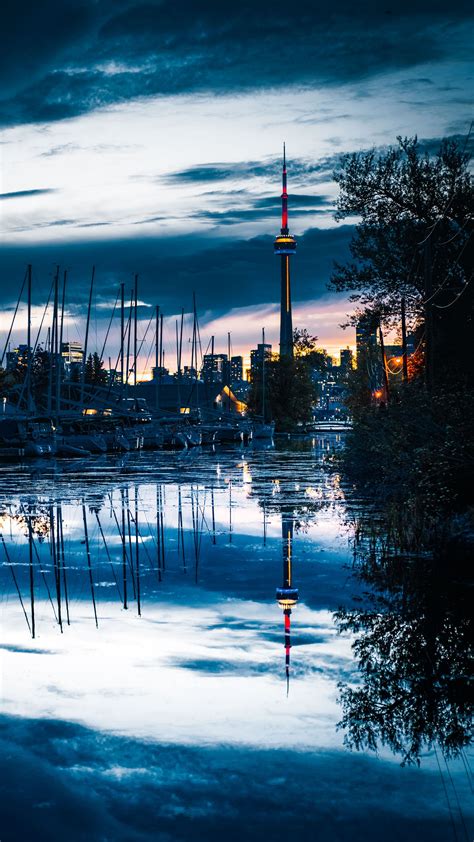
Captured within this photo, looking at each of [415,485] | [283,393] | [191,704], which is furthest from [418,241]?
[283,393]

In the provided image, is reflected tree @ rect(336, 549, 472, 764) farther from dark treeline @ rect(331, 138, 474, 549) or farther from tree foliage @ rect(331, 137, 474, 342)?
tree foliage @ rect(331, 137, 474, 342)

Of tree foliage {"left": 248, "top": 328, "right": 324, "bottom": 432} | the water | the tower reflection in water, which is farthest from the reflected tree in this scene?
tree foliage {"left": 248, "top": 328, "right": 324, "bottom": 432}

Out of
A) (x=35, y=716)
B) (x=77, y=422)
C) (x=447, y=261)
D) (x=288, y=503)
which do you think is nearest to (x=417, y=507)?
(x=288, y=503)

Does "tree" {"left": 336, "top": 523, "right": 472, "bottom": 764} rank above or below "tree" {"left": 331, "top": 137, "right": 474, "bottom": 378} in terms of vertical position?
below

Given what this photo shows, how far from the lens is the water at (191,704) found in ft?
24.1

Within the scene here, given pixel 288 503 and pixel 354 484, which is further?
pixel 354 484

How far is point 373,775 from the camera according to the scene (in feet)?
26.8

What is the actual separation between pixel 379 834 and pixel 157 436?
8064 centimetres

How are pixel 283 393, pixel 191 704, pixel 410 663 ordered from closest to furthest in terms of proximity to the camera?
pixel 191 704
pixel 410 663
pixel 283 393

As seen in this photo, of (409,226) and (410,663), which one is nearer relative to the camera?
(410,663)

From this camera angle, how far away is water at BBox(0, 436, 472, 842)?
289 inches

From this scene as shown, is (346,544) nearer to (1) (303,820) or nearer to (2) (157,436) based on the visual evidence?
(1) (303,820)

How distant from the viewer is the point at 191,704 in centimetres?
1008

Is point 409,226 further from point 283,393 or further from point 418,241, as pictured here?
point 283,393
